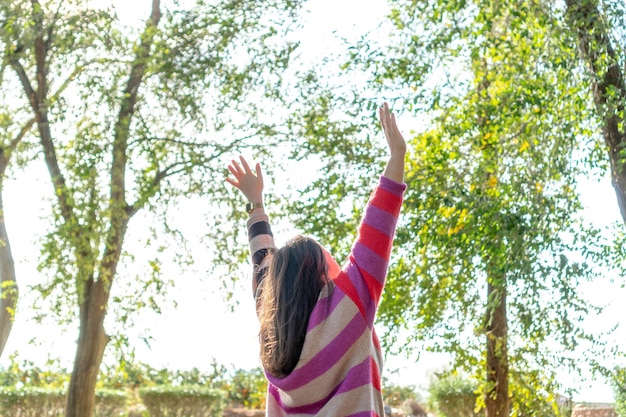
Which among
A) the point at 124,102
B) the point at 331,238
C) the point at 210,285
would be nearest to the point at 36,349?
the point at 210,285

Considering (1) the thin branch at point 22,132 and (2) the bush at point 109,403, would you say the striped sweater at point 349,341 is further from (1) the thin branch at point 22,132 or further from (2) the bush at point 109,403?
(2) the bush at point 109,403

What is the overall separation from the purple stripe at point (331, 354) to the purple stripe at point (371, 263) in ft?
0.31

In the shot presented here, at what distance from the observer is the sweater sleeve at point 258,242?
2268 mm

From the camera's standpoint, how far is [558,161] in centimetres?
648

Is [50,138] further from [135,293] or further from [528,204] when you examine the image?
[528,204]

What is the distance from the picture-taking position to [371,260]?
6.37 feet

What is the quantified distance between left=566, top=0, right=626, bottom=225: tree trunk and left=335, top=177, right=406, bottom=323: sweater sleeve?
4.58 metres

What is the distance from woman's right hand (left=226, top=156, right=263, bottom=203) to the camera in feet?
8.32

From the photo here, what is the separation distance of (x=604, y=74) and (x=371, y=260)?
506cm

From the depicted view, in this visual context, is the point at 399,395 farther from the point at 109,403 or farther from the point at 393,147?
the point at 393,147

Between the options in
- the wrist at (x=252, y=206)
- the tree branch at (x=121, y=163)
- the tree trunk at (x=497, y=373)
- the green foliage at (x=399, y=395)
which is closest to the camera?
the wrist at (x=252, y=206)

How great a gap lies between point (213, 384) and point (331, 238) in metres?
5.29

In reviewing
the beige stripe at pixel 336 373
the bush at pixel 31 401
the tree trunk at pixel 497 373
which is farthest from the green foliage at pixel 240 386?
the beige stripe at pixel 336 373

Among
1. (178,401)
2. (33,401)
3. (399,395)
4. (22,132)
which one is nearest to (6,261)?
(22,132)
